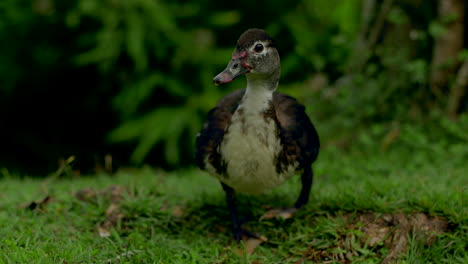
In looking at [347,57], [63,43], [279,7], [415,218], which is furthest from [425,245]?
[63,43]

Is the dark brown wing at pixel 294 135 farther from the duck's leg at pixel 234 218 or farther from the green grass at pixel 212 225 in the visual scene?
the duck's leg at pixel 234 218

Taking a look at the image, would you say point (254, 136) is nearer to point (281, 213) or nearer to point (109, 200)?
point (281, 213)

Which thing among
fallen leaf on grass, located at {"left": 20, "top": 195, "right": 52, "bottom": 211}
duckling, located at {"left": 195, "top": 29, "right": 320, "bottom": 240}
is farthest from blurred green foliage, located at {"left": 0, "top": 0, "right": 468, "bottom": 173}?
fallen leaf on grass, located at {"left": 20, "top": 195, "right": 52, "bottom": 211}

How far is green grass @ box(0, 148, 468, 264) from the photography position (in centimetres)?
318

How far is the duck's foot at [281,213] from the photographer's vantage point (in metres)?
3.59

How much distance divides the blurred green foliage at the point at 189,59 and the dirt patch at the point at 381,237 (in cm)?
274

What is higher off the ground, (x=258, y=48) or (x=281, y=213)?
(x=258, y=48)

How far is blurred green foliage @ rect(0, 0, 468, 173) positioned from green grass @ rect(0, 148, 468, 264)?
2.08 m

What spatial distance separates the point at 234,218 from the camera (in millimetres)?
3619

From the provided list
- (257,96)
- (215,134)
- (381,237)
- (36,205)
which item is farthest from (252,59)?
(36,205)

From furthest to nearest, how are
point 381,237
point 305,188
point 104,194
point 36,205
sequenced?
point 104,194
point 36,205
point 305,188
point 381,237

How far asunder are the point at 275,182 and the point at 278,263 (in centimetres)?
48

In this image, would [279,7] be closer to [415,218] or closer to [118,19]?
[118,19]

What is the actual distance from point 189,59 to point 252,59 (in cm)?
443
